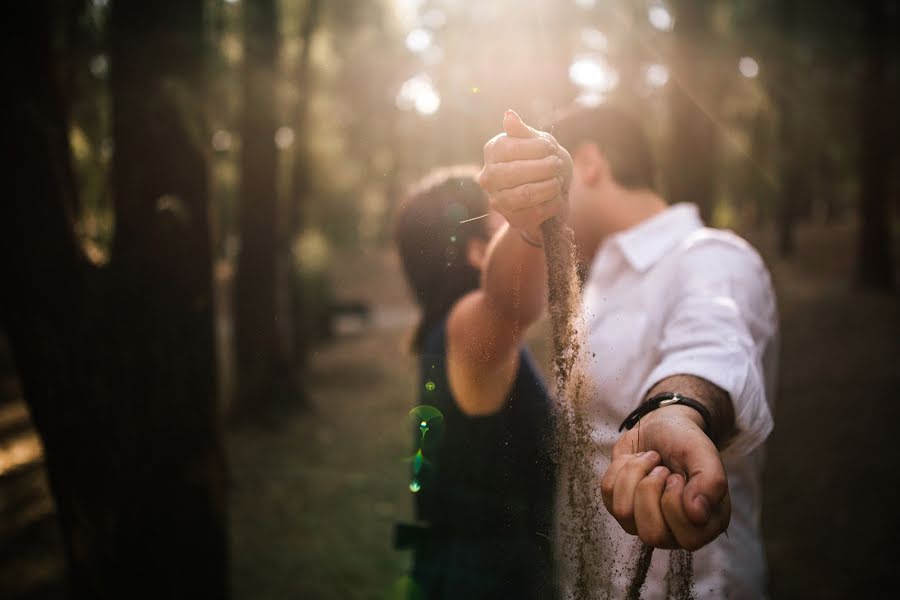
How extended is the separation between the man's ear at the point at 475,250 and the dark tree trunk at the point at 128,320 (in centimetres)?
200

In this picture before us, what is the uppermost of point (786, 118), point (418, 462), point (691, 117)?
point (786, 118)

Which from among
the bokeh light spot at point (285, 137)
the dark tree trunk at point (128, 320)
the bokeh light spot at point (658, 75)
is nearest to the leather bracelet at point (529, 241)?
the dark tree trunk at point (128, 320)

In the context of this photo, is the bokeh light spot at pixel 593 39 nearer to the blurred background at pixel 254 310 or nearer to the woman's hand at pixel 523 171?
the blurred background at pixel 254 310

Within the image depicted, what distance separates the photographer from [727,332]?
1.82 metres

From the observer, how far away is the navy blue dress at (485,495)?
1423mm

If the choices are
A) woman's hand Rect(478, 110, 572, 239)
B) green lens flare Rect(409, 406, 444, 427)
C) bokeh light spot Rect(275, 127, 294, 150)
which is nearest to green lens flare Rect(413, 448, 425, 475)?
green lens flare Rect(409, 406, 444, 427)

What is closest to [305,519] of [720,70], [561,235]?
[561,235]

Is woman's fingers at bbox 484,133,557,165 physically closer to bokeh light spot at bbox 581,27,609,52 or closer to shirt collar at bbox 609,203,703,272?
shirt collar at bbox 609,203,703,272

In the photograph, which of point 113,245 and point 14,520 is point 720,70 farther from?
point 14,520

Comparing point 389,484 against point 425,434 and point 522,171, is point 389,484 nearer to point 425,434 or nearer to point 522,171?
point 425,434

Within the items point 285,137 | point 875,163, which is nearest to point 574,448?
point 875,163

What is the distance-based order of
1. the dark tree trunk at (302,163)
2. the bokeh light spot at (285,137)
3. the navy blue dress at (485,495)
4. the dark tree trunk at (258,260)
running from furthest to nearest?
the dark tree trunk at (302,163)
the bokeh light spot at (285,137)
the dark tree trunk at (258,260)
the navy blue dress at (485,495)

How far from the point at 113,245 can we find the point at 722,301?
3198 millimetres

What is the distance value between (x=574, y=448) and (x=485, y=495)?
85 centimetres
